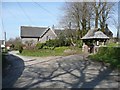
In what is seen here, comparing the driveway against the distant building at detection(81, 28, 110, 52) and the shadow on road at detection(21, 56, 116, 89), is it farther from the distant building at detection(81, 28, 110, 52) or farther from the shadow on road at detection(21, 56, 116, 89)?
the distant building at detection(81, 28, 110, 52)

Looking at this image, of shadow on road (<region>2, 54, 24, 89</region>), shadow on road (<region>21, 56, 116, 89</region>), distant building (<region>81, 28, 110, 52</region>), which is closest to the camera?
shadow on road (<region>21, 56, 116, 89</region>)

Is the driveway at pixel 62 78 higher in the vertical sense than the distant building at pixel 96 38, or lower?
lower

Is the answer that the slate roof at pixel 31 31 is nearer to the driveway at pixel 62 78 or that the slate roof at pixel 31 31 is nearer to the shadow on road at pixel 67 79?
the driveway at pixel 62 78

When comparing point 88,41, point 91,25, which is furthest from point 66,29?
point 88,41

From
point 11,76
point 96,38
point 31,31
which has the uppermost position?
point 31,31

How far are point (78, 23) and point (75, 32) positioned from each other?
2.47m

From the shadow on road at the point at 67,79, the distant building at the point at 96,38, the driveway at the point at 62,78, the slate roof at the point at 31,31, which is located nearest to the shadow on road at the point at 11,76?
the driveway at the point at 62,78

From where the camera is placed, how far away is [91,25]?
1521 inches

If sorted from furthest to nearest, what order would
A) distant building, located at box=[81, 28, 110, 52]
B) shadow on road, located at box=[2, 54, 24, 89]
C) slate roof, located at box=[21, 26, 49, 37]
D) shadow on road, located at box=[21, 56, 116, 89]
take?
slate roof, located at box=[21, 26, 49, 37]
distant building, located at box=[81, 28, 110, 52]
shadow on road, located at box=[2, 54, 24, 89]
shadow on road, located at box=[21, 56, 116, 89]

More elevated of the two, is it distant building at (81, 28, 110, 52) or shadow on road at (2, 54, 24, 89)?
distant building at (81, 28, 110, 52)

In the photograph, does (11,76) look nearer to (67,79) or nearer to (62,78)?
(62,78)

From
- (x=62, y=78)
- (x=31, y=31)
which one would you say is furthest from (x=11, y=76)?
(x=31, y=31)

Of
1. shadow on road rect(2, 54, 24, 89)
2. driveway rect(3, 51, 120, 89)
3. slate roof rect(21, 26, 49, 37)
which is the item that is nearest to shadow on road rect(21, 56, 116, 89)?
driveway rect(3, 51, 120, 89)

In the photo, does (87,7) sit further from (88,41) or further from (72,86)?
(72,86)
